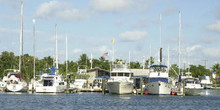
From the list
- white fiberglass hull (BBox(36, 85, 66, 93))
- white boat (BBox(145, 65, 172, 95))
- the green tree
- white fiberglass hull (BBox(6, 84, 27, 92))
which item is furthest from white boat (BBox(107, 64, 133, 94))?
the green tree

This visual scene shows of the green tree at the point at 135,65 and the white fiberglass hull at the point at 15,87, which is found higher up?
the green tree at the point at 135,65

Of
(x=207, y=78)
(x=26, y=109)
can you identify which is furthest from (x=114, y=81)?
(x=207, y=78)

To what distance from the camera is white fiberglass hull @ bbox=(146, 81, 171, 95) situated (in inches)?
3173

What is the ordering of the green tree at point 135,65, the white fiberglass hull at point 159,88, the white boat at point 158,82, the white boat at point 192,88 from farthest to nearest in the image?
1. the green tree at point 135,65
2. the white boat at point 192,88
3. the white boat at point 158,82
4. the white fiberglass hull at point 159,88

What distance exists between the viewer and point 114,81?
84.5 metres

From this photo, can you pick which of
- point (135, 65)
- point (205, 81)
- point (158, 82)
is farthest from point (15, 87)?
point (205, 81)

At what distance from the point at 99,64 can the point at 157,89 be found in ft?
351

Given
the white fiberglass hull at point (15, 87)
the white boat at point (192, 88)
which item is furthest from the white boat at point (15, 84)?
the white boat at point (192, 88)

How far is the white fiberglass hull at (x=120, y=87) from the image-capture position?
3226 inches

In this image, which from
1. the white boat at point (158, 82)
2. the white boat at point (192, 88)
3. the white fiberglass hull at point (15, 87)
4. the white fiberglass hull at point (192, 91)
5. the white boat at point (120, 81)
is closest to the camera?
the white boat at point (158, 82)

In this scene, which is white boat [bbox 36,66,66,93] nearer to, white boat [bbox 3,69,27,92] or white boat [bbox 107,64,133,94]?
white boat [bbox 3,69,27,92]

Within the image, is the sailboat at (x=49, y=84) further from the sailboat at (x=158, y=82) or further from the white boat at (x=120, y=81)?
the sailboat at (x=158, y=82)

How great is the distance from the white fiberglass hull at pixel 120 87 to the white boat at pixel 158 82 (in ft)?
12.2

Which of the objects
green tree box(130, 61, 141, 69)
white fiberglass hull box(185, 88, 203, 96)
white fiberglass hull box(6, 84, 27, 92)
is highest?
green tree box(130, 61, 141, 69)
